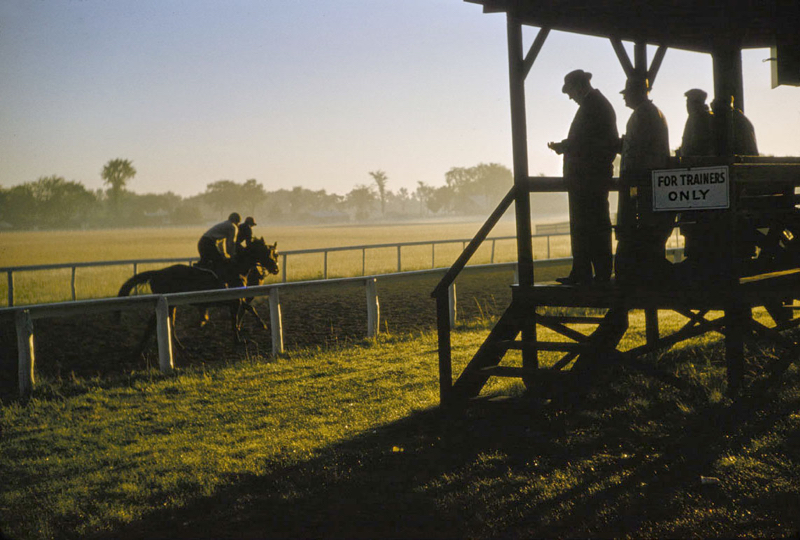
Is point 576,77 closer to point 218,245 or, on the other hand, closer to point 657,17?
point 657,17

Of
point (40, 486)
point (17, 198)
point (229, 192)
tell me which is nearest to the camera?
point (40, 486)

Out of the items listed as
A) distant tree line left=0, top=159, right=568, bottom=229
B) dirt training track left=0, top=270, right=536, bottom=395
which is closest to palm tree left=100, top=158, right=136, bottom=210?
distant tree line left=0, top=159, right=568, bottom=229

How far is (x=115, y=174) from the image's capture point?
404 feet

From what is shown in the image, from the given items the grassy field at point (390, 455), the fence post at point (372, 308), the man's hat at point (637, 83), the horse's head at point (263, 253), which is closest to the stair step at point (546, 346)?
the grassy field at point (390, 455)

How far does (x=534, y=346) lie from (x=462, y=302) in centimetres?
992

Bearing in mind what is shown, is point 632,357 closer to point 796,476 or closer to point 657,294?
point 657,294

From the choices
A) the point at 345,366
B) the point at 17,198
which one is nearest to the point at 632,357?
the point at 345,366

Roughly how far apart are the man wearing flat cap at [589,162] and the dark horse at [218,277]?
6672 mm

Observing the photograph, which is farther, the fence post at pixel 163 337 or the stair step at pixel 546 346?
the fence post at pixel 163 337

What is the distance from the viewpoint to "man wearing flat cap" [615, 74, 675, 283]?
20.0 ft

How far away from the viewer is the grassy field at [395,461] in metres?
4.32

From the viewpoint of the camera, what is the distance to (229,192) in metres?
142

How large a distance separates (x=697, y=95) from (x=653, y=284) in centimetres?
224

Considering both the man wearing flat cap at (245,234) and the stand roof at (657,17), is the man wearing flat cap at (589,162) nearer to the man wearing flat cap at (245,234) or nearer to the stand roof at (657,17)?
the stand roof at (657,17)
